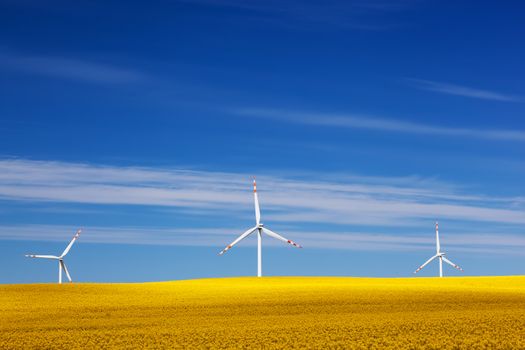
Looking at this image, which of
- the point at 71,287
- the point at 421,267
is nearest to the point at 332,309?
the point at 71,287

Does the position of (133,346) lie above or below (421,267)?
below

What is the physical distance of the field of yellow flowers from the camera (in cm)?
3438

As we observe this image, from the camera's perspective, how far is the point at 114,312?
1923 inches

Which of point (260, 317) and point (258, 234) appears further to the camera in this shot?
point (258, 234)

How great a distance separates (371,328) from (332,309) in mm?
10966

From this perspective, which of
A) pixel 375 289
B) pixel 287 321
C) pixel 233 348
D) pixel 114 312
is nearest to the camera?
pixel 233 348

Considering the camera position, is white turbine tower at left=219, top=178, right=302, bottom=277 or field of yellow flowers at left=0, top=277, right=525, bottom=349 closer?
field of yellow flowers at left=0, top=277, right=525, bottom=349

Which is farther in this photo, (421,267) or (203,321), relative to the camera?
(421,267)

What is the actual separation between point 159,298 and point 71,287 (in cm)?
1414

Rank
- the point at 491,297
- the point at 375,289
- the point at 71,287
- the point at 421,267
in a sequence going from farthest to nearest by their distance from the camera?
the point at 421,267 → the point at 71,287 → the point at 375,289 → the point at 491,297

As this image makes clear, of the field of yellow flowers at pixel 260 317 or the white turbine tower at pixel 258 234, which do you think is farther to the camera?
the white turbine tower at pixel 258 234

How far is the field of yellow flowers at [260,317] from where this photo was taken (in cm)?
3438

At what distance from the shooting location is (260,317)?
45812mm

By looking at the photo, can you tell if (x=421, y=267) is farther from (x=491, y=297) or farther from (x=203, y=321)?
(x=203, y=321)
